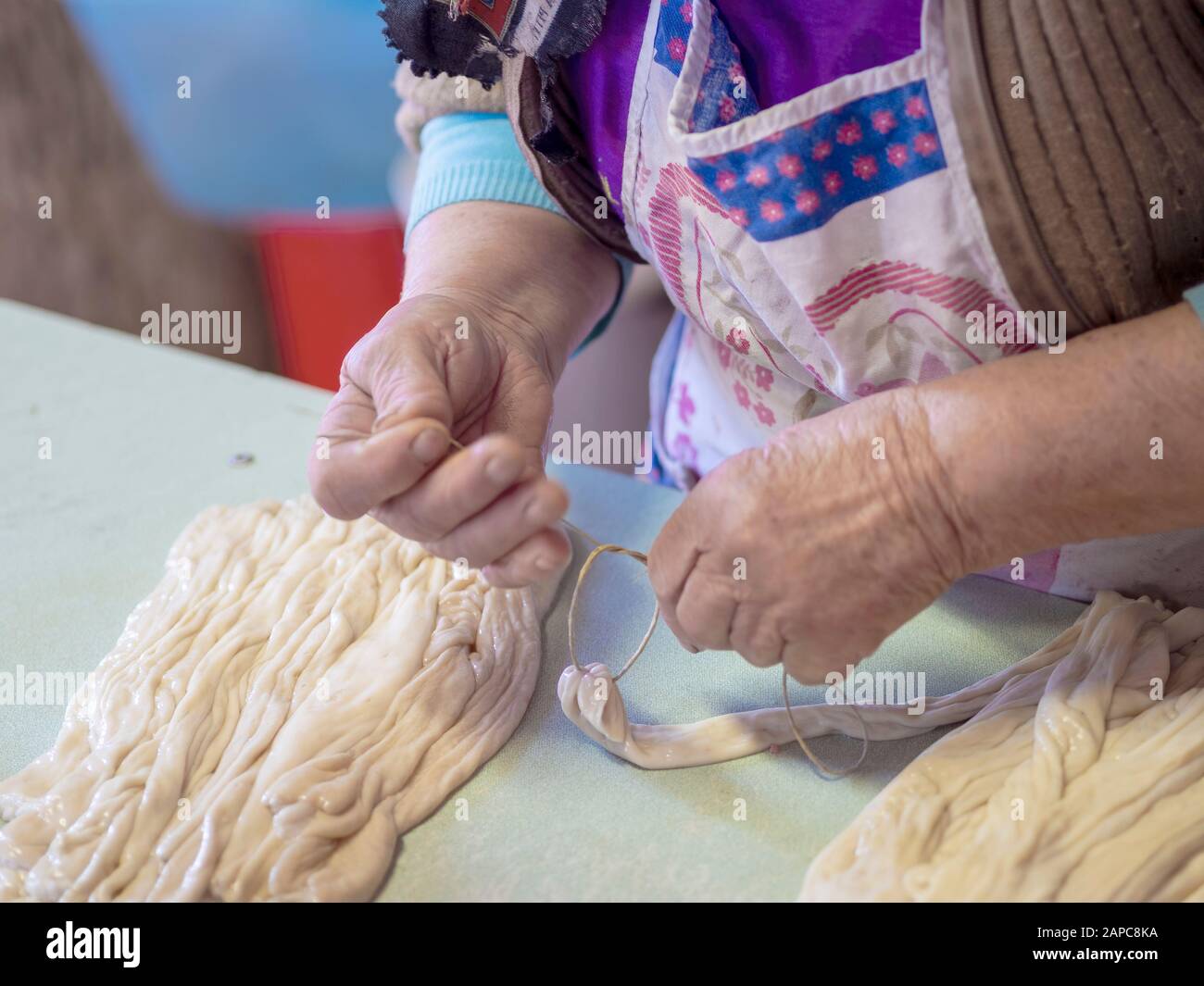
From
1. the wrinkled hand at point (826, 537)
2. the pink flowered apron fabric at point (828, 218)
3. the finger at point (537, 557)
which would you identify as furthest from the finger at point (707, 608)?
the pink flowered apron fabric at point (828, 218)

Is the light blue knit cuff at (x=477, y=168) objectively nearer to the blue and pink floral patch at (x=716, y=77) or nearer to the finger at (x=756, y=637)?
the blue and pink floral patch at (x=716, y=77)

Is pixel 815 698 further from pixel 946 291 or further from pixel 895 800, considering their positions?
pixel 946 291

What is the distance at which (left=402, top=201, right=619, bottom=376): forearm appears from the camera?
4.10 ft

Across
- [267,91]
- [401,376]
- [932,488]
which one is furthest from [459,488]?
[267,91]

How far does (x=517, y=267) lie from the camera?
128 cm

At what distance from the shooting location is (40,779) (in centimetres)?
105

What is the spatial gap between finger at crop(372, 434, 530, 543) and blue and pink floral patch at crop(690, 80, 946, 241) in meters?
0.30

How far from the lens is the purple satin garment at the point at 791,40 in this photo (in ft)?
2.88

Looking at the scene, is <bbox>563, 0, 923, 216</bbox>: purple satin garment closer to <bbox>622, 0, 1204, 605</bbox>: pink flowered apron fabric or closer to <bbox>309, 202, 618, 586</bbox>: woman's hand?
<bbox>622, 0, 1204, 605</bbox>: pink flowered apron fabric

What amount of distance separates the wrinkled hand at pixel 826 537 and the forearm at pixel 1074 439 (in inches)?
0.8

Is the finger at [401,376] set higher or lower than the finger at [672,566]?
higher

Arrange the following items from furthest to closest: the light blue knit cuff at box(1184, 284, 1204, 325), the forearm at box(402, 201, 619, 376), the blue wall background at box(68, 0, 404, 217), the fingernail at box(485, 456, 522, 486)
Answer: the blue wall background at box(68, 0, 404, 217) < the forearm at box(402, 201, 619, 376) < the fingernail at box(485, 456, 522, 486) < the light blue knit cuff at box(1184, 284, 1204, 325)

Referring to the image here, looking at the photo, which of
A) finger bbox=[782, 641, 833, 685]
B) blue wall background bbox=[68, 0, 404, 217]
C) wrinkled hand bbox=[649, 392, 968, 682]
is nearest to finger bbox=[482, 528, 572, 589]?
wrinkled hand bbox=[649, 392, 968, 682]
